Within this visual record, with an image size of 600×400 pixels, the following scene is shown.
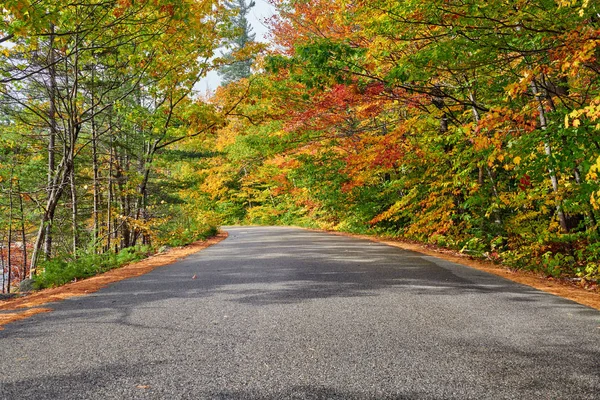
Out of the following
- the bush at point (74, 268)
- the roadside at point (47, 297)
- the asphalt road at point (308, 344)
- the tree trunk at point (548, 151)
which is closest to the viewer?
the asphalt road at point (308, 344)

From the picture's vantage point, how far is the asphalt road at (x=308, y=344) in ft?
7.37

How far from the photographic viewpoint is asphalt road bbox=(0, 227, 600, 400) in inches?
88.4

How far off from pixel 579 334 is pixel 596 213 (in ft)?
17.0

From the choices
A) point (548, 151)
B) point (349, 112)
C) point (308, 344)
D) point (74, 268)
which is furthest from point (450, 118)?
point (74, 268)

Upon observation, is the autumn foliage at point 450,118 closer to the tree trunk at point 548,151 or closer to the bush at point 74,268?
the tree trunk at point 548,151

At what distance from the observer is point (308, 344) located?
9.71ft

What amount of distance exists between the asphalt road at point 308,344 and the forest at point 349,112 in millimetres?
1873

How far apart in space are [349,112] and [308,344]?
11.7 meters

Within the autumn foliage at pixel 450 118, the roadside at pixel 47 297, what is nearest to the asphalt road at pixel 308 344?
the roadside at pixel 47 297

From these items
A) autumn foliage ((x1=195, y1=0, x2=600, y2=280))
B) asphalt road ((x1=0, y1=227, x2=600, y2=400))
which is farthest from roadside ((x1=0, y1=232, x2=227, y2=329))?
autumn foliage ((x1=195, y1=0, x2=600, y2=280))

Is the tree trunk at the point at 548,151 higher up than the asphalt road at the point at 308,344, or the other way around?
the tree trunk at the point at 548,151

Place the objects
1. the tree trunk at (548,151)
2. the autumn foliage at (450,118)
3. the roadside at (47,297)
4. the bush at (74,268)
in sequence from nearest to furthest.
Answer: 1. the roadside at (47,297)
2. the autumn foliage at (450,118)
3. the tree trunk at (548,151)
4. the bush at (74,268)

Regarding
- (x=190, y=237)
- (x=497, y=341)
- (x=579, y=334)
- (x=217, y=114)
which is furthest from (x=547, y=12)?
(x=190, y=237)

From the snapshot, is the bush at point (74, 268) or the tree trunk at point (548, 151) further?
the bush at point (74, 268)
